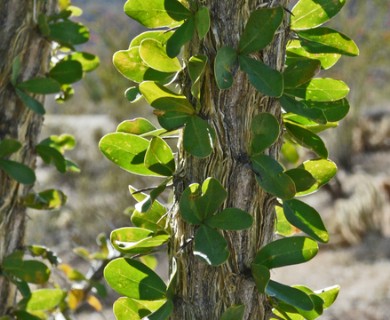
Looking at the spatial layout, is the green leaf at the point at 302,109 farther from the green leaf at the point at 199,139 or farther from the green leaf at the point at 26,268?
the green leaf at the point at 26,268

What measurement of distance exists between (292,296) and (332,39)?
320mm

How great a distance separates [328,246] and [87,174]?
437 cm

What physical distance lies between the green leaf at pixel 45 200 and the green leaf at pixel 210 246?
0.77 m

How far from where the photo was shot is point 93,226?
316 inches

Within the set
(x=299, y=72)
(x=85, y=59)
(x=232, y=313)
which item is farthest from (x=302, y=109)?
(x=85, y=59)

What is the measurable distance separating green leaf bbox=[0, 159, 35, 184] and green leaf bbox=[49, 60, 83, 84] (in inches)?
8.4

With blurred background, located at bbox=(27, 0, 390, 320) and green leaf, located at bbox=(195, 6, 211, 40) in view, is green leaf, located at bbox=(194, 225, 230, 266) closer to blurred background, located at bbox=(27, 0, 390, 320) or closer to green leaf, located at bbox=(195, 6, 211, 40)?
green leaf, located at bbox=(195, 6, 211, 40)

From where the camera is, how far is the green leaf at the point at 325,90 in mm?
1016

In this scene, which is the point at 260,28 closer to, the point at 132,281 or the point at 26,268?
the point at 132,281

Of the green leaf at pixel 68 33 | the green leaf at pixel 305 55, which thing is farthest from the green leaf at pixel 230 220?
the green leaf at pixel 68 33

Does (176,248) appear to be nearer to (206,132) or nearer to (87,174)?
(206,132)

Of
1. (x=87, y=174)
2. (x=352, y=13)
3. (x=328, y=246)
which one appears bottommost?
(x=87, y=174)

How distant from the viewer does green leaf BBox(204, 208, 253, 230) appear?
2.98 feet

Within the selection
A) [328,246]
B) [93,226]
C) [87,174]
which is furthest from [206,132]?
[87,174]
